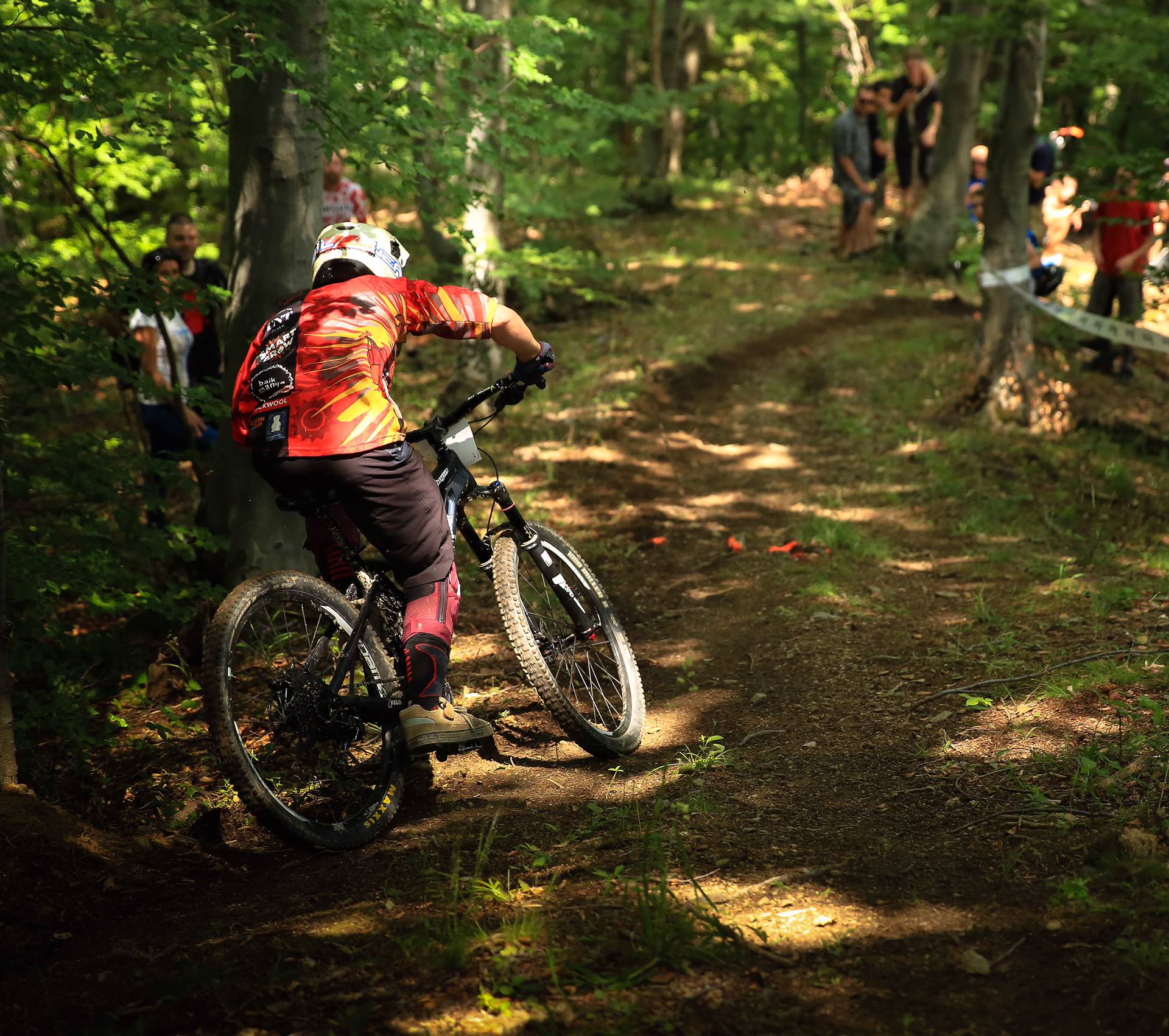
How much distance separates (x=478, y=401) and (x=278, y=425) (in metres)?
0.92

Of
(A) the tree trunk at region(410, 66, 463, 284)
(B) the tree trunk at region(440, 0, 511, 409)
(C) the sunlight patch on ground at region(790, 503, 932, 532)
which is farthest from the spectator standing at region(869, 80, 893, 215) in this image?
(C) the sunlight patch on ground at region(790, 503, 932, 532)

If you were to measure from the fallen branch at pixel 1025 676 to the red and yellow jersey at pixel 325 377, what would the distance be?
9.37 ft

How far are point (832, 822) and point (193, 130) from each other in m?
4.96

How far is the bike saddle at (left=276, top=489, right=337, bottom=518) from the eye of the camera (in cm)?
384

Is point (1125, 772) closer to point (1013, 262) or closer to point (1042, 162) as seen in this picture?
point (1013, 262)

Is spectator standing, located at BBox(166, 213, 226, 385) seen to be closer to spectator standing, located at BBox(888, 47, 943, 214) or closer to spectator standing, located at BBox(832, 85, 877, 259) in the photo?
spectator standing, located at BBox(832, 85, 877, 259)

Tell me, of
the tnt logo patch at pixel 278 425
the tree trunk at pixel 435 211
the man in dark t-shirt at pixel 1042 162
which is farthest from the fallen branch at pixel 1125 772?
the man in dark t-shirt at pixel 1042 162

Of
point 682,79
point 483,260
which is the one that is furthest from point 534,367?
point 682,79

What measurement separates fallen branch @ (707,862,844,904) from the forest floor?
14 mm

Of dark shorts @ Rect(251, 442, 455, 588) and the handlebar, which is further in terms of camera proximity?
the handlebar

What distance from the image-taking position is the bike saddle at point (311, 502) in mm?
3836

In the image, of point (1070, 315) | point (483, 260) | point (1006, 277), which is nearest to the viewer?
point (1006, 277)

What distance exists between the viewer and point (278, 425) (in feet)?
12.2

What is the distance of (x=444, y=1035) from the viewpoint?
2.58 metres
